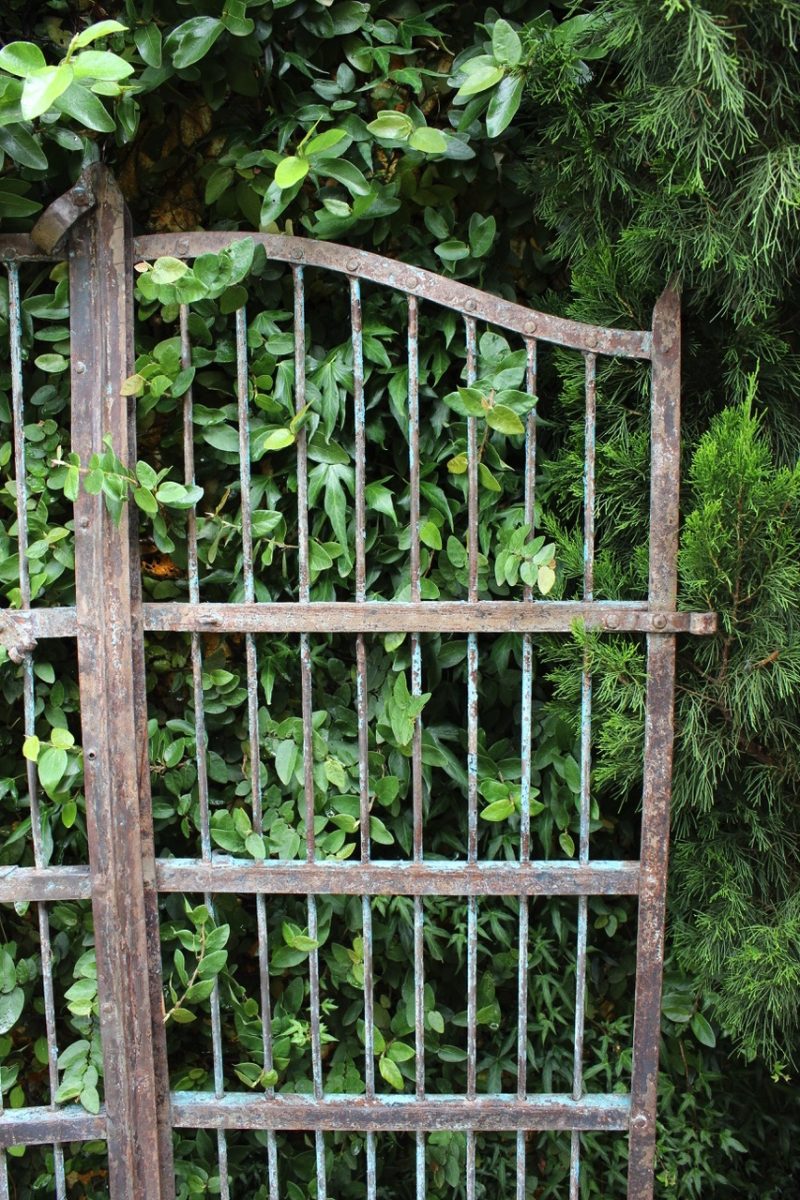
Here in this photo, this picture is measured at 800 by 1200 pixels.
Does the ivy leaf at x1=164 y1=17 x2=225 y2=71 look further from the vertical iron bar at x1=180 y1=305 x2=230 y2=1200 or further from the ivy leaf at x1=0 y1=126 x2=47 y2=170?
the vertical iron bar at x1=180 y1=305 x2=230 y2=1200

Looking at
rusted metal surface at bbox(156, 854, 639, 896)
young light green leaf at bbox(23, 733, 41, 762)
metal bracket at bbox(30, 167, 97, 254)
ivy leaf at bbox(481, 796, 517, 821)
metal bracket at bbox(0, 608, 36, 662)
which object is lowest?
rusted metal surface at bbox(156, 854, 639, 896)

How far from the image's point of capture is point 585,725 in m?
1.64

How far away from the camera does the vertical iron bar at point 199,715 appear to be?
5.31ft

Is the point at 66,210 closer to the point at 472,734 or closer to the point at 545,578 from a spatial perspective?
the point at 545,578

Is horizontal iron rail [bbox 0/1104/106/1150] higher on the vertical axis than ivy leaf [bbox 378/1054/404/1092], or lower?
lower

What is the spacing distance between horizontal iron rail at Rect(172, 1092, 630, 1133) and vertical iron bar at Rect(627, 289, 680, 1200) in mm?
70

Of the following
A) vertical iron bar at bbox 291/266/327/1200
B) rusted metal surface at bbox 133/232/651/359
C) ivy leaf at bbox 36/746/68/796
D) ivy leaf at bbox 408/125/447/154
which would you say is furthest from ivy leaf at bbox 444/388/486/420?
ivy leaf at bbox 36/746/68/796

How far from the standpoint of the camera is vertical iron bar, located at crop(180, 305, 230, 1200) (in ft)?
5.31

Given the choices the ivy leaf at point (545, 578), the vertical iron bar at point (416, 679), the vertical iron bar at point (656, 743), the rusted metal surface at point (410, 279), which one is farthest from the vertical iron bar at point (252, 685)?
the vertical iron bar at point (656, 743)

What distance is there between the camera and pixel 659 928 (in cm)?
166

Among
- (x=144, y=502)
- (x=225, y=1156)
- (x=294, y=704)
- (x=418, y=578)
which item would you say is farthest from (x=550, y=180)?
(x=225, y=1156)

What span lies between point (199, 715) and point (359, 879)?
38cm

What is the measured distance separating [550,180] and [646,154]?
19 centimetres

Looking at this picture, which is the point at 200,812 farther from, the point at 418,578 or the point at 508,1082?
the point at 508,1082
